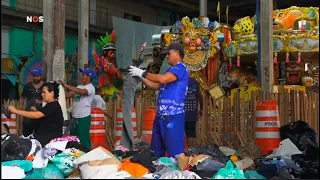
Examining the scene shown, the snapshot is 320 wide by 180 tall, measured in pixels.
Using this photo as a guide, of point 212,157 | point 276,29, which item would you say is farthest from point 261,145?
point 276,29

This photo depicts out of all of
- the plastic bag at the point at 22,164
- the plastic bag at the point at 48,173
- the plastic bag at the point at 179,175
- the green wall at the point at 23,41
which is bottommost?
the plastic bag at the point at 48,173

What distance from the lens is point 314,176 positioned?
562 centimetres

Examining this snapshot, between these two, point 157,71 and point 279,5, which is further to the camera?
point 279,5

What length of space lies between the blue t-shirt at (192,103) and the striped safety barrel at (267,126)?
1084 mm

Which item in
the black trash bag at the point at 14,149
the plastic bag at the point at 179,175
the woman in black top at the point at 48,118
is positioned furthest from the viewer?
the woman in black top at the point at 48,118

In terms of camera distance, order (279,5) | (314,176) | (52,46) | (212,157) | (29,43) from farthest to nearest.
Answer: (279,5) < (29,43) < (52,46) < (212,157) < (314,176)

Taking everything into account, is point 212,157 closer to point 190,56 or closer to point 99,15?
point 190,56

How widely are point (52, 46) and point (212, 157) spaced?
4.72m

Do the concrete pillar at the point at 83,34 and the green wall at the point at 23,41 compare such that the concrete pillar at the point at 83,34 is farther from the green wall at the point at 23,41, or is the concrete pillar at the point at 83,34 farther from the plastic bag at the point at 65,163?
the plastic bag at the point at 65,163

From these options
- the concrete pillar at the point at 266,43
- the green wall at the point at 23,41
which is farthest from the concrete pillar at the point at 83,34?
the green wall at the point at 23,41

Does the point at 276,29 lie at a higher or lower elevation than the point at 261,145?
higher

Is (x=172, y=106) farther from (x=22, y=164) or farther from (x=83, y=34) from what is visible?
(x=83, y=34)

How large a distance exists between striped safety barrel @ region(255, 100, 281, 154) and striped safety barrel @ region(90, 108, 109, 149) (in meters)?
3.56

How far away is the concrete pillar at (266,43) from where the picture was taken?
31.2ft
